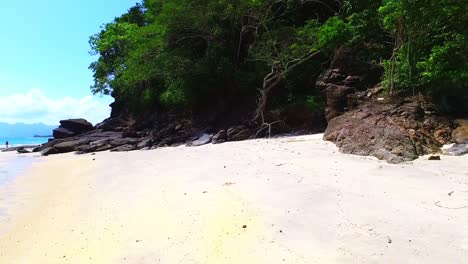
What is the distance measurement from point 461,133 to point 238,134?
944cm

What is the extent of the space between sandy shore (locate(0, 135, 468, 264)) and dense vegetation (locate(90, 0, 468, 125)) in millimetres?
4781

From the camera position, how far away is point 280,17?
68.7 ft

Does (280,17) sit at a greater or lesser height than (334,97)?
greater

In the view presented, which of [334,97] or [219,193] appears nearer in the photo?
[219,193]

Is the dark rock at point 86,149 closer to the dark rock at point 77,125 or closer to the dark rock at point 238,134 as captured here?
the dark rock at point 238,134

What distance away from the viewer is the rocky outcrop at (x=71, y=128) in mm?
31452

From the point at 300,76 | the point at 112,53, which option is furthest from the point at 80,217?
the point at 112,53

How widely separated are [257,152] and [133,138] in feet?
45.1

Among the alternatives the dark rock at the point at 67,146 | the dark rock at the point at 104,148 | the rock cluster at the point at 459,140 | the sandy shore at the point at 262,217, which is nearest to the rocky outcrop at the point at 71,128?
the dark rock at the point at 67,146

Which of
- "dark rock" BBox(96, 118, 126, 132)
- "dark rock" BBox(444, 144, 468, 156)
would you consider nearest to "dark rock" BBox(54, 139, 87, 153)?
"dark rock" BBox(96, 118, 126, 132)

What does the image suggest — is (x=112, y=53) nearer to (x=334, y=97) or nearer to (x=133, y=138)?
(x=133, y=138)

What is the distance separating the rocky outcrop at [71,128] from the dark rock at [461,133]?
1110 inches

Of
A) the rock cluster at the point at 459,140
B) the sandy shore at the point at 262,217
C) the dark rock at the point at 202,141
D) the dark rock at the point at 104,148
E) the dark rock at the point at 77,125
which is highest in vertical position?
the dark rock at the point at 77,125

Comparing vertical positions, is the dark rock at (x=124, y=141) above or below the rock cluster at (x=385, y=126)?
above
